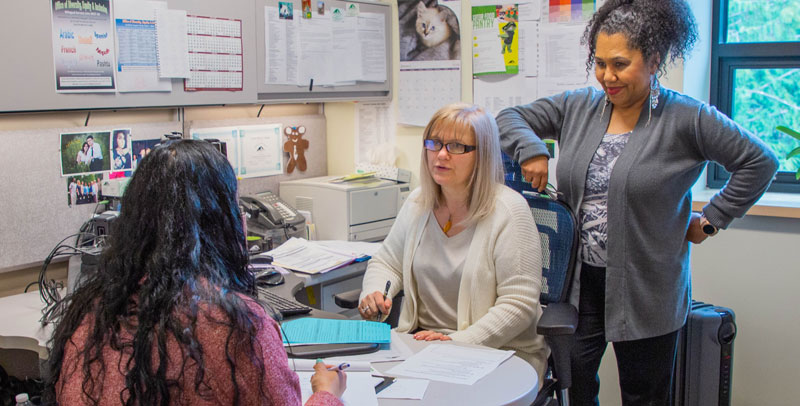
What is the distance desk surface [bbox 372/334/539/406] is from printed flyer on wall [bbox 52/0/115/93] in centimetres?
139

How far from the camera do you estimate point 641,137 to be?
182cm

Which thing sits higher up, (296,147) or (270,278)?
(296,147)

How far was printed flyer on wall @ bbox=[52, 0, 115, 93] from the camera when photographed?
2.24 meters

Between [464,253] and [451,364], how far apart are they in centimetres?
49

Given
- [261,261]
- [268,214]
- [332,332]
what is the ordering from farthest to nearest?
[268,214], [261,261], [332,332]

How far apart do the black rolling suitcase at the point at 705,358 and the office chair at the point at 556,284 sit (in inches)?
29.8

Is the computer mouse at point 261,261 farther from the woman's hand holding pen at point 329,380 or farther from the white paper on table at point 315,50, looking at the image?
the woman's hand holding pen at point 329,380

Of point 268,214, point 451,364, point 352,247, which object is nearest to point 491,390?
point 451,364

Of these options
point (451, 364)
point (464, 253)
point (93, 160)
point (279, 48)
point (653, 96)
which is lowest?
point (451, 364)

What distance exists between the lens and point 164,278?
106 centimetres

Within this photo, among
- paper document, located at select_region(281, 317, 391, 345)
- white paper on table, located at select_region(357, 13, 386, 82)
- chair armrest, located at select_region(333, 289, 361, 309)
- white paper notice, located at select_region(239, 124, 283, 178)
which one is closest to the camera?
paper document, located at select_region(281, 317, 391, 345)

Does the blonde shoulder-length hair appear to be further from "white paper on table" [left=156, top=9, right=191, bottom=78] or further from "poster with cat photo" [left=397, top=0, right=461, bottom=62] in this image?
"poster with cat photo" [left=397, top=0, right=461, bottom=62]

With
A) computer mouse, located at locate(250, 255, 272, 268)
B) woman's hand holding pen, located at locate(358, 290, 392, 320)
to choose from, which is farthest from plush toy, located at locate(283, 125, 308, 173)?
woman's hand holding pen, located at locate(358, 290, 392, 320)

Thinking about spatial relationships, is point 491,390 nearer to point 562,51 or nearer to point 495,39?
point 562,51
